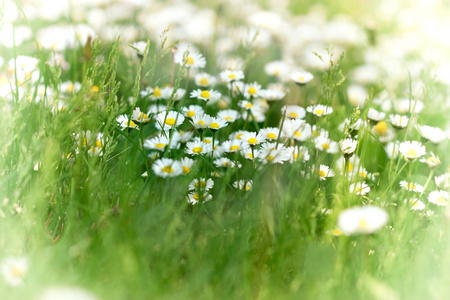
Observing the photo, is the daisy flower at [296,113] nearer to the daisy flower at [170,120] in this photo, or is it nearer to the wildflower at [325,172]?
the wildflower at [325,172]

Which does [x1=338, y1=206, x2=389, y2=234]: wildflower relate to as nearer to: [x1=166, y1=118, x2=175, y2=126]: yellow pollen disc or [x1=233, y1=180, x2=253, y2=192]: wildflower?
[x1=233, y1=180, x2=253, y2=192]: wildflower

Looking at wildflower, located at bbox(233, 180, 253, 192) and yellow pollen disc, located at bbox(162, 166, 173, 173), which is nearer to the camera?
yellow pollen disc, located at bbox(162, 166, 173, 173)

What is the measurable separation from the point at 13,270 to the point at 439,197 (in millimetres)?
1256

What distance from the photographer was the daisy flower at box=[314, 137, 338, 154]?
1.57 m

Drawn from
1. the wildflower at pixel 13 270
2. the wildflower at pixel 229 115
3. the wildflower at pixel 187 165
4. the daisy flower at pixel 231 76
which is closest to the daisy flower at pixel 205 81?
the daisy flower at pixel 231 76

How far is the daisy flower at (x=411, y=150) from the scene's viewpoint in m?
1.63

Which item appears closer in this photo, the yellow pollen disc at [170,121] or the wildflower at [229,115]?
the yellow pollen disc at [170,121]

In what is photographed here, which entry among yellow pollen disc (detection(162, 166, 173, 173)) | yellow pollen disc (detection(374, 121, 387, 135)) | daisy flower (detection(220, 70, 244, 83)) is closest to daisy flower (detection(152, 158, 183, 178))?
yellow pollen disc (detection(162, 166, 173, 173))

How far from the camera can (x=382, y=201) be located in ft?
5.10

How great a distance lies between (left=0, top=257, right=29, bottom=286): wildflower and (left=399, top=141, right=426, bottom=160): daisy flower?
115cm

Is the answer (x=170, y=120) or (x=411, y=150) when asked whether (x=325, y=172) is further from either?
(x=170, y=120)

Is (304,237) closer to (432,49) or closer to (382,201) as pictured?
(382,201)

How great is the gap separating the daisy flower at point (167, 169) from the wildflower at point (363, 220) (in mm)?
471

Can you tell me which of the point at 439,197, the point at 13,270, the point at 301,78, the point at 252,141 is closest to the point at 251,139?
the point at 252,141
